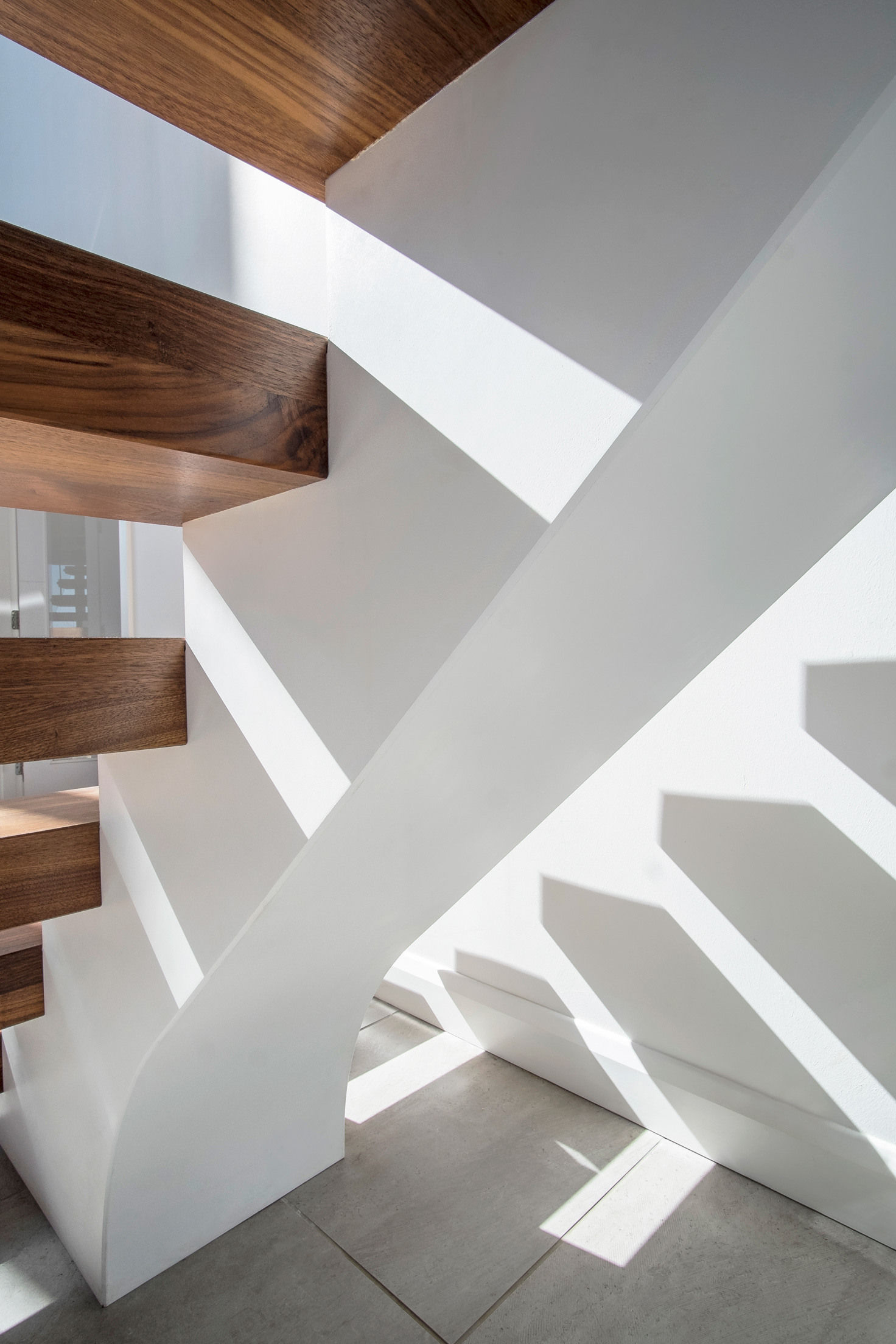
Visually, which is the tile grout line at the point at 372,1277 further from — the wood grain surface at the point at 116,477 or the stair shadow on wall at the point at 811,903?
the wood grain surface at the point at 116,477

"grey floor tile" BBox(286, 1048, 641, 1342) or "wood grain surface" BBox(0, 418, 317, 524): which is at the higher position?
"wood grain surface" BBox(0, 418, 317, 524)

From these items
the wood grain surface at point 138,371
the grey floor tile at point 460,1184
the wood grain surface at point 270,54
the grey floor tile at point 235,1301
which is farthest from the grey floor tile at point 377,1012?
the wood grain surface at point 270,54

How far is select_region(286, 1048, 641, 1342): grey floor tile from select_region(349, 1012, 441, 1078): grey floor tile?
0.67 ft

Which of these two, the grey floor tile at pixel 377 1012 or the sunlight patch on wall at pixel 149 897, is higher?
the sunlight patch on wall at pixel 149 897

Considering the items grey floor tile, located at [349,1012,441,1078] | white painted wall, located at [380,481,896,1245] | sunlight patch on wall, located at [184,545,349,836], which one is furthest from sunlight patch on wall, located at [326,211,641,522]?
grey floor tile, located at [349,1012,441,1078]

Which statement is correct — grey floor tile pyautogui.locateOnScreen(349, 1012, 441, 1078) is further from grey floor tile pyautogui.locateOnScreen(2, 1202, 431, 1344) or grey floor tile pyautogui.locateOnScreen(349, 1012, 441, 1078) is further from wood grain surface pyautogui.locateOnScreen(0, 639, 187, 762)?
wood grain surface pyautogui.locateOnScreen(0, 639, 187, 762)

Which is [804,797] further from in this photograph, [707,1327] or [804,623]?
[707,1327]

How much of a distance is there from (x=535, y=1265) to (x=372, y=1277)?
0.99 feet

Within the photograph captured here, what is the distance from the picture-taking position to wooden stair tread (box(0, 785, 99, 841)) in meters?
1.17

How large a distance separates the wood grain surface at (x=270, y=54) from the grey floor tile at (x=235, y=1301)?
1700mm

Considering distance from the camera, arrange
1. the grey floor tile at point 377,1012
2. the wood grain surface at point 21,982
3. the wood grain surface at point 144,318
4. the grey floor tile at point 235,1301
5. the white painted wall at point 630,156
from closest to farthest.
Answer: the white painted wall at point 630,156, the wood grain surface at point 144,318, the grey floor tile at point 235,1301, the wood grain surface at point 21,982, the grey floor tile at point 377,1012

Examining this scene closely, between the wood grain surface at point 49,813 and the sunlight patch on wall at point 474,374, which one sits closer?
the sunlight patch on wall at point 474,374

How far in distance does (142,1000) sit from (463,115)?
1.18 m

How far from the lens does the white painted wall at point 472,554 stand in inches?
23.4
